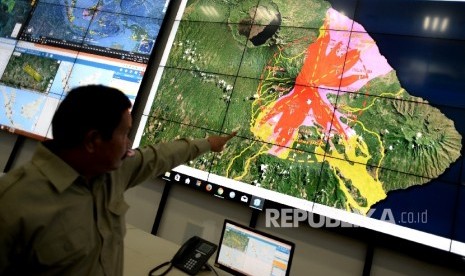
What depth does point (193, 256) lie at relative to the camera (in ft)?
4.83

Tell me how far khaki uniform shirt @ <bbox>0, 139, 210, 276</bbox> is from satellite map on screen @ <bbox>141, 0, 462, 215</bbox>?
148 cm

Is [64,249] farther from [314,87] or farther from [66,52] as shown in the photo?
[66,52]

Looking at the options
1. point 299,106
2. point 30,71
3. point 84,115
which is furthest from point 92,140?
point 30,71

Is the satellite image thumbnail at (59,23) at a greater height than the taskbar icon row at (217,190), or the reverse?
the satellite image thumbnail at (59,23)

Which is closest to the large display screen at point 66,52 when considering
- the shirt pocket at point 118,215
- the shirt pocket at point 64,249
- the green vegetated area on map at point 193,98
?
the green vegetated area on map at point 193,98

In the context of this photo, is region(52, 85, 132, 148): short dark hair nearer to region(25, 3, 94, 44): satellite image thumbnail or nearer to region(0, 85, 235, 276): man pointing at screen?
region(0, 85, 235, 276): man pointing at screen

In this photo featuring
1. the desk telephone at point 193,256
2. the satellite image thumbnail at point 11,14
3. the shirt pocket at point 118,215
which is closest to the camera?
the shirt pocket at point 118,215

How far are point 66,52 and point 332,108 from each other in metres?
2.79

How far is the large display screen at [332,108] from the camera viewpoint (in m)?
1.83

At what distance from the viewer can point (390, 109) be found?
1.99m

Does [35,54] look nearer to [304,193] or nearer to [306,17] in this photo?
[306,17]

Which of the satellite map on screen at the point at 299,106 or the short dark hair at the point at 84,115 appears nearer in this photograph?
the short dark hair at the point at 84,115

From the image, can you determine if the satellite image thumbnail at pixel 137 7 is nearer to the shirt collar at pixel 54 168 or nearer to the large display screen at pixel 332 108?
the large display screen at pixel 332 108

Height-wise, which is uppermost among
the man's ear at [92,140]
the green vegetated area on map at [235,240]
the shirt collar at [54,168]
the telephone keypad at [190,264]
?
the man's ear at [92,140]
